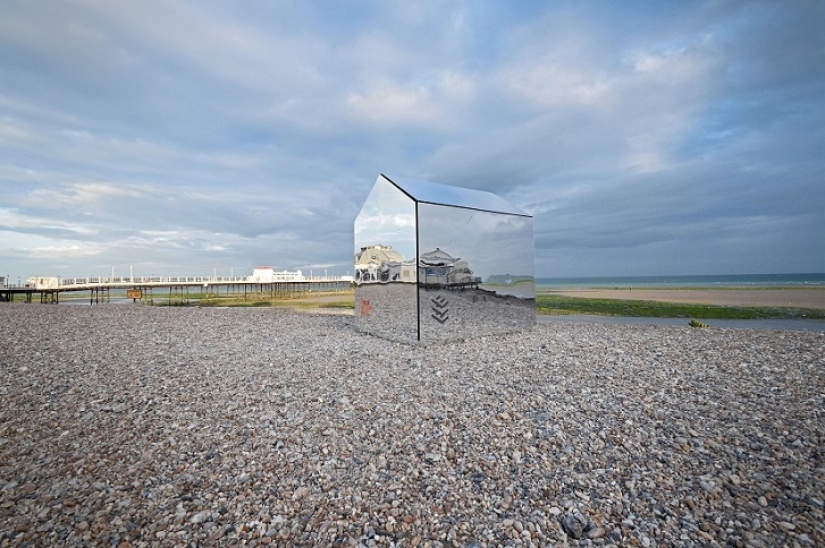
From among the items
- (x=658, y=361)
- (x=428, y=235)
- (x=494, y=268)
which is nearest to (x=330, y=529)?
(x=428, y=235)

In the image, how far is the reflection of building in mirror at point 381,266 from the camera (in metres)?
8.95

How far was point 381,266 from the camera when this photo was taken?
9711mm

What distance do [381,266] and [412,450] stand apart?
19.8 feet

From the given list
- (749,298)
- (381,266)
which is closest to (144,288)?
(381,266)

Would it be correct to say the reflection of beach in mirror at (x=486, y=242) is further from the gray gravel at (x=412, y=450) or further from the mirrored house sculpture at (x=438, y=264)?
the gray gravel at (x=412, y=450)

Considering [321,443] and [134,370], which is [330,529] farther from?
[134,370]

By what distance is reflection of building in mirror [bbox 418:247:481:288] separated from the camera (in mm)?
8734

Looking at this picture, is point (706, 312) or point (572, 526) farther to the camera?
point (706, 312)

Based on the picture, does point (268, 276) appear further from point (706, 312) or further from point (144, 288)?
point (706, 312)

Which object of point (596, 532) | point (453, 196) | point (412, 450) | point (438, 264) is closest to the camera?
point (596, 532)

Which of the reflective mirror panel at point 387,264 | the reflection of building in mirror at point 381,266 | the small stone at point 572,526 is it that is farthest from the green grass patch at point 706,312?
the small stone at point 572,526

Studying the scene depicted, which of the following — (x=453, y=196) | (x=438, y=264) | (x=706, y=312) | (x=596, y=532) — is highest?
(x=453, y=196)

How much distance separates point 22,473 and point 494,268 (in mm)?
9211

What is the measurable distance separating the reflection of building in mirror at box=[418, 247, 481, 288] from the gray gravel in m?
1.86
